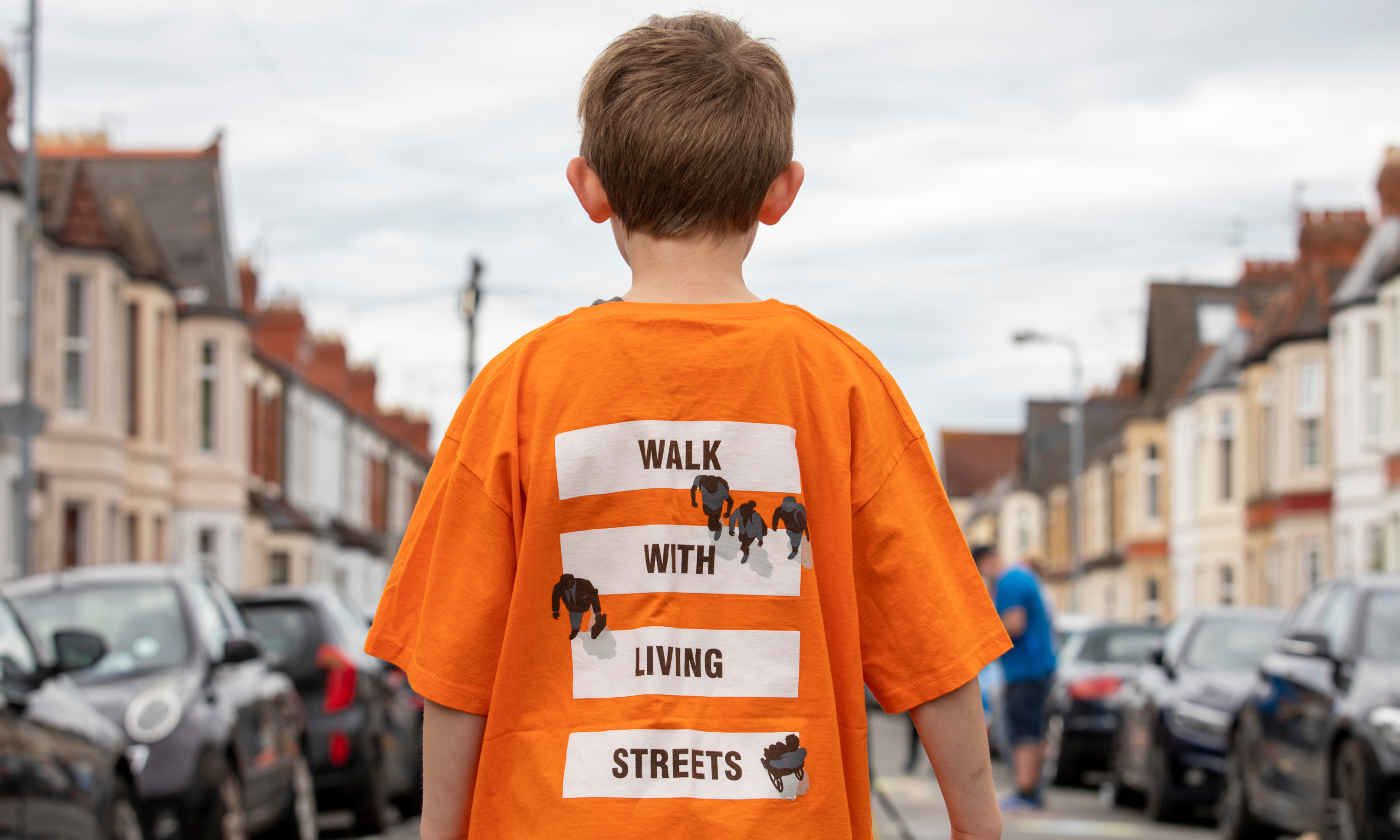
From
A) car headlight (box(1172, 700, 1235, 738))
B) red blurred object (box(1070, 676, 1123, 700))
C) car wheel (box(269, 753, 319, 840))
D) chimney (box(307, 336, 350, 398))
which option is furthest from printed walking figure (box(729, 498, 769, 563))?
chimney (box(307, 336, 350, 398))

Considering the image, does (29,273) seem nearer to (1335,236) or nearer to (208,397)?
(208,397)

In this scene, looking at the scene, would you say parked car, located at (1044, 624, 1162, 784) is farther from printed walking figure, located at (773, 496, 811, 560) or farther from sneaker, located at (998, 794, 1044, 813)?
→ printed walking figure, located at (773, 496, 811, 560)

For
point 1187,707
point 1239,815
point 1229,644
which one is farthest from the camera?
point 1229,644

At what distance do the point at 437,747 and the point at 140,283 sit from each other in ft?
115

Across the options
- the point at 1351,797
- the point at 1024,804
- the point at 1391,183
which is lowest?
the point at 1024,804

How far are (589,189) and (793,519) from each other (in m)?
0.54

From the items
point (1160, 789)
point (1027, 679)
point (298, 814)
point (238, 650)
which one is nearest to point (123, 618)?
point (238, 650)

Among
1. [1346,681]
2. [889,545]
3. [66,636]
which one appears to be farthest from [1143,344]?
[889,545]

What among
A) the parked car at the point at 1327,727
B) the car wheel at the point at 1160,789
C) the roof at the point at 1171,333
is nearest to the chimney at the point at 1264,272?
the roof at the point at 1171,333

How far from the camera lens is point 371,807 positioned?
11.7 meters

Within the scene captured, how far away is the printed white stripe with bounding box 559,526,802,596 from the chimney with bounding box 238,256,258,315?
4470 centimetres

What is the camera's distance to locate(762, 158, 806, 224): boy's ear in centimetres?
240

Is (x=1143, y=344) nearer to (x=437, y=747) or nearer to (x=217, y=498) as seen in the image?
(x=217, y=498)

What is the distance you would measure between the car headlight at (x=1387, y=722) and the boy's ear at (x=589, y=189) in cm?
730
